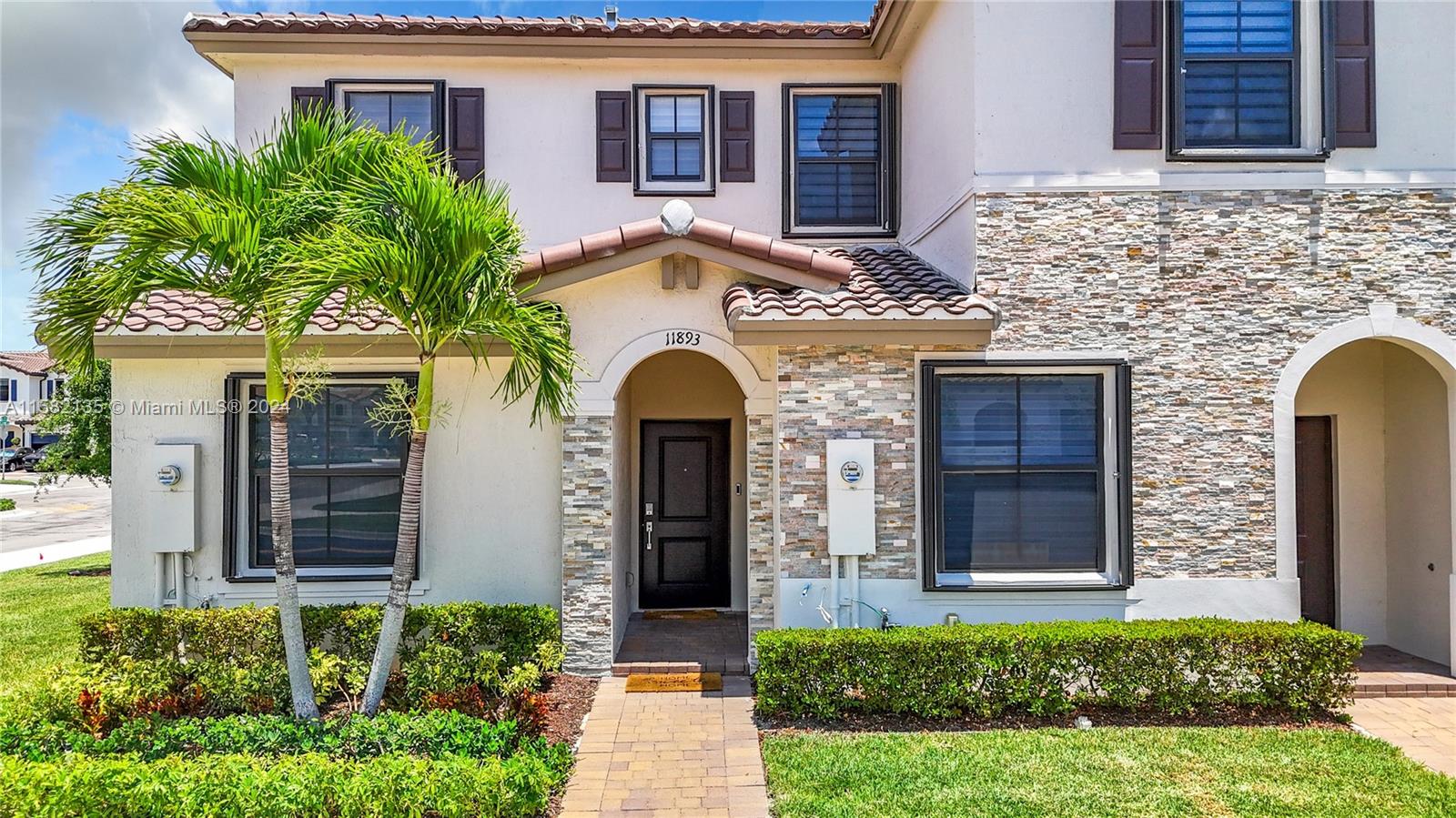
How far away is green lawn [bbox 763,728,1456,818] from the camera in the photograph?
5.35m

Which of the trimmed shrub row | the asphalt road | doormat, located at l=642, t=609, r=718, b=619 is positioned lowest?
the asphalt road

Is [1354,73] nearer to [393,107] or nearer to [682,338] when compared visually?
[682,338]

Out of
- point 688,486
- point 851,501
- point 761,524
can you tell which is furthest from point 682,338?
point 688,486

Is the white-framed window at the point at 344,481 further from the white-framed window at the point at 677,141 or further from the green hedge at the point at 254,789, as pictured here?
the white-framed window at the point at 677,141

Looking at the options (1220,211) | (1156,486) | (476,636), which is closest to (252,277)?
(476,636)

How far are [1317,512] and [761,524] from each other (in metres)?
6.42

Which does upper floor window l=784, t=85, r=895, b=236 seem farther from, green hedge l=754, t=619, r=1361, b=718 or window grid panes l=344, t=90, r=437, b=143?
green hedge l=754, t=619, r=1361, b=718

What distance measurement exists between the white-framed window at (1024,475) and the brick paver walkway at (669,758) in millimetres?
2668

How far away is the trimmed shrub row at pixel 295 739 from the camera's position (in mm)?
5520

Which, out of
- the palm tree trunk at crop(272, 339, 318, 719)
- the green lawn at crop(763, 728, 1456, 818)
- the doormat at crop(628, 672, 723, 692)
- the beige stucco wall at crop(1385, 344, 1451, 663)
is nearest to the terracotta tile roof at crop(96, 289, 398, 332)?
the palm tree trunk at crop(272, 339, 318, 719)

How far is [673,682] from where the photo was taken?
26.6ft

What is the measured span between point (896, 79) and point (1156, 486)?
6.14 metres

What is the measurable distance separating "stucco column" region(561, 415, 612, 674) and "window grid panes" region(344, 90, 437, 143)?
16.3 ft

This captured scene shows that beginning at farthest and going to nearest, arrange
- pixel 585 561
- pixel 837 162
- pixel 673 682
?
pixel 837 162
pixel 585 561
pixel 673 682
